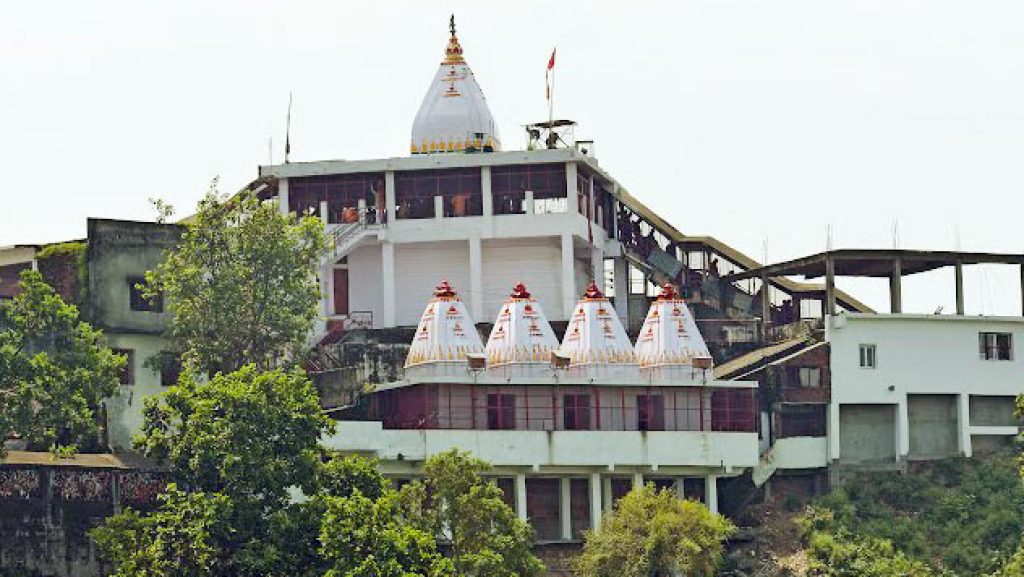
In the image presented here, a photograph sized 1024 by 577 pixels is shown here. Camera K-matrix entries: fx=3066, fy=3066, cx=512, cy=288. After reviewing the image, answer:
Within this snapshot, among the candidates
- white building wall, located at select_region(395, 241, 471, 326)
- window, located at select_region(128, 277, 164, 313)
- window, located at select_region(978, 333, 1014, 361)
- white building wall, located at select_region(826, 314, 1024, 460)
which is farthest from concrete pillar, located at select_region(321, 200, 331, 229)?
window, located at select_region(978, 333, 1014, 361)

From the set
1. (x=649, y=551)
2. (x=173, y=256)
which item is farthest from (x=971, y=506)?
(x=173, y=256)

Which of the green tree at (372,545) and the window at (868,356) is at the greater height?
the window at (868,356)

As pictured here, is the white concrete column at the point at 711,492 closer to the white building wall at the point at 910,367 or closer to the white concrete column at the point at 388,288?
the white building wall at the point at 910,367

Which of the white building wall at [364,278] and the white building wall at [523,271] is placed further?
the white building wall at [364,278]

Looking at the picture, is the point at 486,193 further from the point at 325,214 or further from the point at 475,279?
the point at 325,214

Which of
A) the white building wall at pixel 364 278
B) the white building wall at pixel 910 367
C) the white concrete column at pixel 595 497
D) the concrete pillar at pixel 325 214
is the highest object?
the concrete pillar at pixel 325 214

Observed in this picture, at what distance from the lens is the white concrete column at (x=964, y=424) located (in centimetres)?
9719

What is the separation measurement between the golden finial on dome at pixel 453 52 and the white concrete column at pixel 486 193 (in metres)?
5.50

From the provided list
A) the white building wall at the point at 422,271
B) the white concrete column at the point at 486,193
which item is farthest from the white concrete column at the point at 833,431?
the white building wall at the point at 422,271

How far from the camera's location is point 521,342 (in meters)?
92.8

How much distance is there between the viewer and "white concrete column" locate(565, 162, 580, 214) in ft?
336

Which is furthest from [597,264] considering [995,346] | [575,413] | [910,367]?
[995,346]

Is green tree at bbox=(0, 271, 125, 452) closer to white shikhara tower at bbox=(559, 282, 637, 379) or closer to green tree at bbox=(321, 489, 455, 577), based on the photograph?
green tree at bbox=(321, 489, 455, 577)

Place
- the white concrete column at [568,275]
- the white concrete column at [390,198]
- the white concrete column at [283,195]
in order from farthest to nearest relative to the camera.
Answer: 1. the white concrete column at [283,195]
2. the white concrete column at [390,198]
3. the white concrete column at [568,275]
